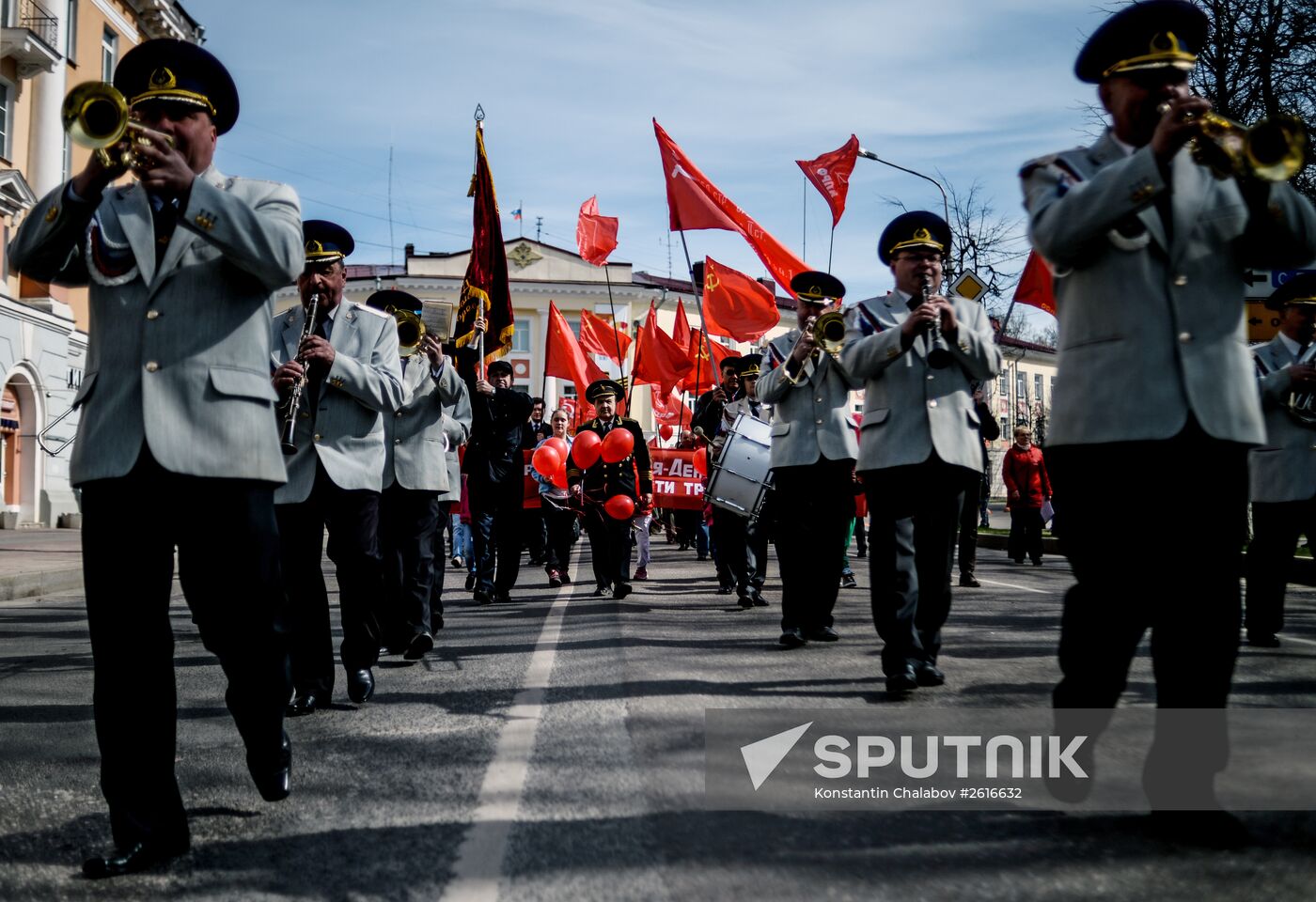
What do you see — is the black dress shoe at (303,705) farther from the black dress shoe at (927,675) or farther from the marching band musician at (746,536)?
the marching band musician at (746,536)

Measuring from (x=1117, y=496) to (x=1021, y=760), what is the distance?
1075mm

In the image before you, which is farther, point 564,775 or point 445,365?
point 445,365

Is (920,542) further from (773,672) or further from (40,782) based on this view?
(40,782)

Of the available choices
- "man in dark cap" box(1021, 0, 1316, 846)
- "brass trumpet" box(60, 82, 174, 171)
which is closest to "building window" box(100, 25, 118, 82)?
"brass trumpet" box(60, 82, 174, 171)

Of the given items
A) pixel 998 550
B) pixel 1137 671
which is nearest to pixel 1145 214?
pixel 1137 671

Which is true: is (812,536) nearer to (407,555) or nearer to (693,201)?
(407,555)

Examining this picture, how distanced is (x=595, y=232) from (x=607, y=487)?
12.5m

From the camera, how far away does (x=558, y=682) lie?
245 inches

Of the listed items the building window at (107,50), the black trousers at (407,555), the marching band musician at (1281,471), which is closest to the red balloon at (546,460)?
the black trousers at (407,555)

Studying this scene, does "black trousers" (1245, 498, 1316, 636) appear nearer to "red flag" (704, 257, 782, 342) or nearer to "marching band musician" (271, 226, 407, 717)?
"marching band musician" (271, 226, 407, 717)

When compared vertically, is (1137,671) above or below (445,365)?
below

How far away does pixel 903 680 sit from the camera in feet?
18.0

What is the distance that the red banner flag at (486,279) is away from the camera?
37.4 feet

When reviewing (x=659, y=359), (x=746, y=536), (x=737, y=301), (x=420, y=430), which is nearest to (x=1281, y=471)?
(x=746, y=536)
